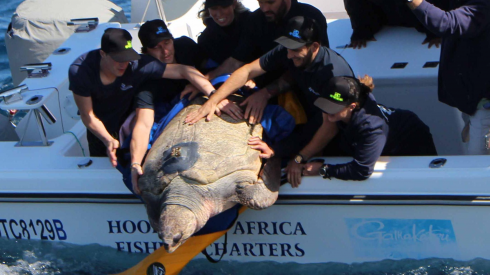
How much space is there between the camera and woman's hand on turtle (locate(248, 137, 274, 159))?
2994 mm

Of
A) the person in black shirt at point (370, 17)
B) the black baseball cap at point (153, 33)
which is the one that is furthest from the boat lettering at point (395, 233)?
the person in black shirt at point (370, 17)

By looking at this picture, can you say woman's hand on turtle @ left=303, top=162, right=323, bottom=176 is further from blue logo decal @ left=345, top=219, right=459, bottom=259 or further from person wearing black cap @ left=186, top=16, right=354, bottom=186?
blue logo decal @ left=345, top=219, right=459, bottom=259

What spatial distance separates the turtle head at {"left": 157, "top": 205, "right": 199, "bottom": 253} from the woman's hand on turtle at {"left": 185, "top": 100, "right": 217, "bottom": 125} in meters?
0.58

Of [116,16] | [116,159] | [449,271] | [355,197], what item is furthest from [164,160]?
[116,16]

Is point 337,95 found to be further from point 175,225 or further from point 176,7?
point 176,7

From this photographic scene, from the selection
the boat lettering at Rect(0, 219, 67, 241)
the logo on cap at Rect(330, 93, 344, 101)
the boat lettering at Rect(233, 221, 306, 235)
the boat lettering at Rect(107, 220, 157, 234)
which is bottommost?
the boat lettering at Rect(0, 219, 67, 241)

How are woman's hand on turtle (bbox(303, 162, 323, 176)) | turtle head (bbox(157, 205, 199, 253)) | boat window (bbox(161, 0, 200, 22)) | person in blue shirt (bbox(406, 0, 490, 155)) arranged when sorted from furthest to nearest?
1. boat window (bbox(161, 0, 200, 22))
2. woman's hand on turtle (bbox(303, 162, 323, 176))
3. person in blue shirt (bbox(406, 0, 490, 155))
4. turtle head (bbox(157, 205, 199, 253))

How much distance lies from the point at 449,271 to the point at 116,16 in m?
3.98

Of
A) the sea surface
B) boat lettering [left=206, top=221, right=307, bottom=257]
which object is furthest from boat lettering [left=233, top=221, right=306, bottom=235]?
the sea surface

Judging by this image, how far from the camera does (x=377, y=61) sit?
13.5 ft

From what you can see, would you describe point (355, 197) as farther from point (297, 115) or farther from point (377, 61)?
point (377, 61)

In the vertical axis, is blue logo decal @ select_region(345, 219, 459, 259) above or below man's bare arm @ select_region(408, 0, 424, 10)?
below

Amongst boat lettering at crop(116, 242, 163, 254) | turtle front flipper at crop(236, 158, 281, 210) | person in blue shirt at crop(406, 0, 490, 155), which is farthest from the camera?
boat lettering at crop(116, 242, 163, 254)

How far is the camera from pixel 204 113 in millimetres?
3094
